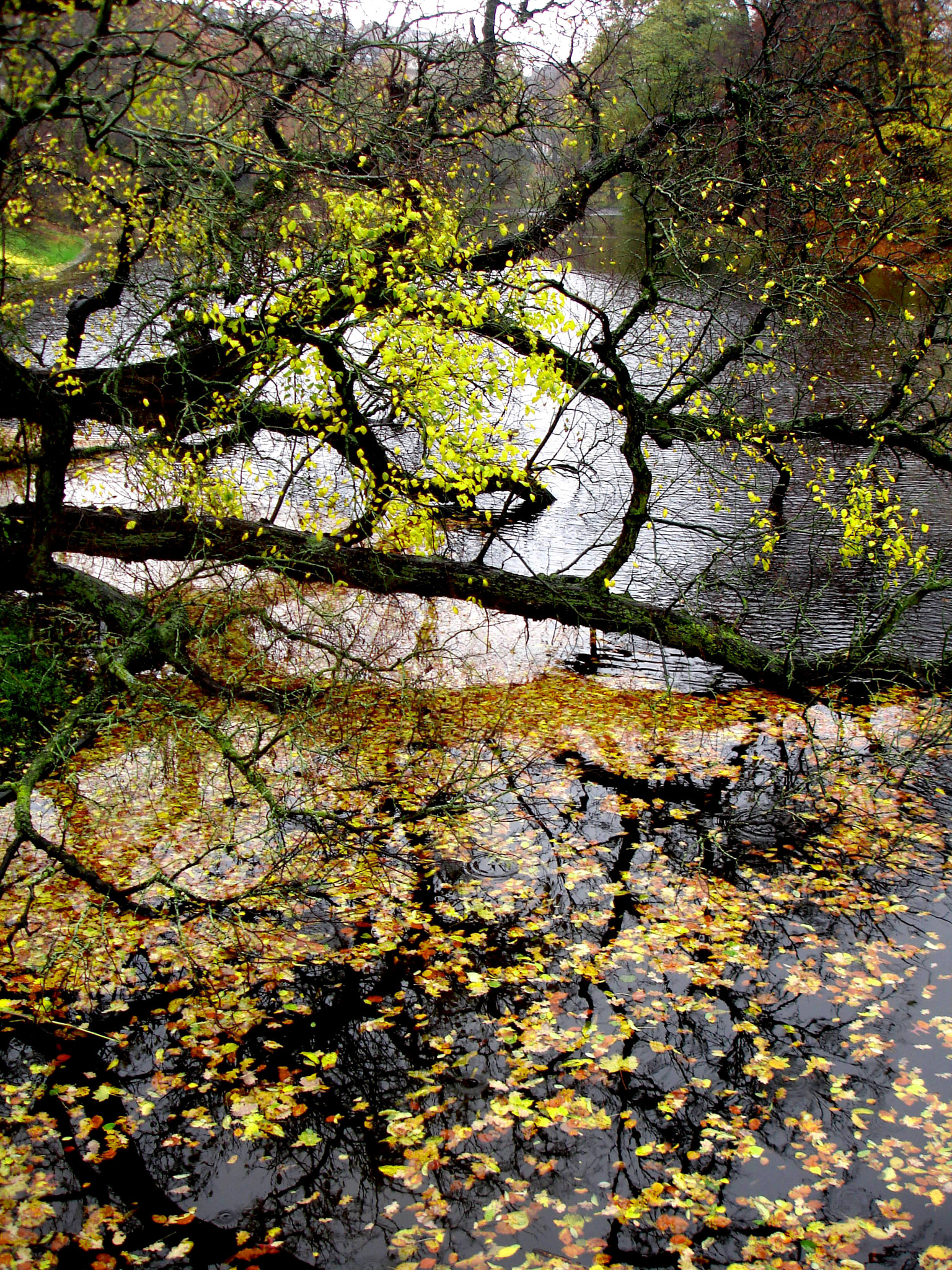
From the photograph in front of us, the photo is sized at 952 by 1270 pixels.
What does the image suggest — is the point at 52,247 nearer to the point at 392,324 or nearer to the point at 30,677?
the point at 30,677

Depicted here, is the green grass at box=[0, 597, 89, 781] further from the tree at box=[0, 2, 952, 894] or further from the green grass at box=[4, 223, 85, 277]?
the green grass at box=[4, 223, 85, 277]

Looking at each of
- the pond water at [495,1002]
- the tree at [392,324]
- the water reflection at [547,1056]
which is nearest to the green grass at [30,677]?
the tree at [392,324]

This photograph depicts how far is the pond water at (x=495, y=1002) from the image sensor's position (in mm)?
5445

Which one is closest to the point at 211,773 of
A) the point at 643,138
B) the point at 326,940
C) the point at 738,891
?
the point at 326,940

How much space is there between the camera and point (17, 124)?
746 cm

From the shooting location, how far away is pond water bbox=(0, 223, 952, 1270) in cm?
545

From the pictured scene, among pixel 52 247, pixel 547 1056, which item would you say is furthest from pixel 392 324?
pixel 52 247

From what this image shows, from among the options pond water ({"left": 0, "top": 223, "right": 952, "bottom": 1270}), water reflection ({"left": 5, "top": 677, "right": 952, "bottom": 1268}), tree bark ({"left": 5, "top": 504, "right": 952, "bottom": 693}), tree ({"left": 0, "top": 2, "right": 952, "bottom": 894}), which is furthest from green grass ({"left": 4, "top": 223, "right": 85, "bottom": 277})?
water reflection ({"left": 5, "top": 677, "right": 952, "bottom": 1268})

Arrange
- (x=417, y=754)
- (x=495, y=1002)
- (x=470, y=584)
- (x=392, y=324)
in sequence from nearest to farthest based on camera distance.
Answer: (x=495, y=1002), (x=392, y=324), (x=417, y=754), (x=470, y=584)

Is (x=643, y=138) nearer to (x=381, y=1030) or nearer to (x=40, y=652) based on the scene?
(x=40, y=652)

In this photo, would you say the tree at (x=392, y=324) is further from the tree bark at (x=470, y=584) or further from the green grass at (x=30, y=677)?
the green grass at (x=30, y=677)

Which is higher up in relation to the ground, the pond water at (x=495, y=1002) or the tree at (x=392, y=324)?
the tree at (x=392, y=324)

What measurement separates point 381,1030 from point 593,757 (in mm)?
4875

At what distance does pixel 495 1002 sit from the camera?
7.09m
